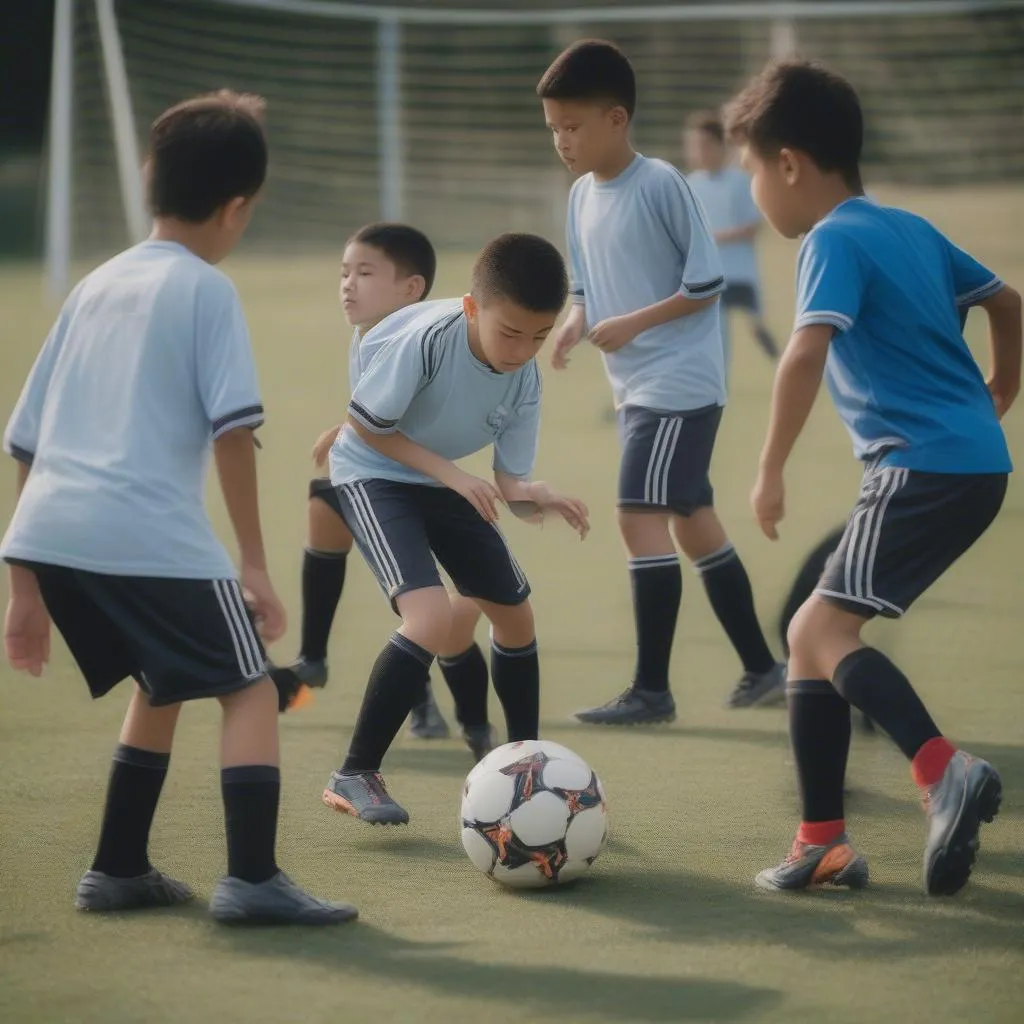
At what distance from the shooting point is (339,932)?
322cm

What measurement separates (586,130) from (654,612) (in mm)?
1407

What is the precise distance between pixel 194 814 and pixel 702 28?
19.0 m

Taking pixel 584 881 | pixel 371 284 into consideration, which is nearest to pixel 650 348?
pixel 371 284

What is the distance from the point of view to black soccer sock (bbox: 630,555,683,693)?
5.08 meters

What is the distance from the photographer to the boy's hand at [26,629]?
321 cm

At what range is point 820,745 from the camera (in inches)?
139

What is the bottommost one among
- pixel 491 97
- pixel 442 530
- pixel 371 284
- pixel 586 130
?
pixel 442 530

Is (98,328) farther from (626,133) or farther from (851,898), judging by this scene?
(626,133)

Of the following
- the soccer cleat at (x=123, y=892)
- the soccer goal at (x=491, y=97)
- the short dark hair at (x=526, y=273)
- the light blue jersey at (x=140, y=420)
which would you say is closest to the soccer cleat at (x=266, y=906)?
the soccer cleat at (x=123, y=892)

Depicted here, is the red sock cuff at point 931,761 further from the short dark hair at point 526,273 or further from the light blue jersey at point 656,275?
the light blue jersey at point 656,275

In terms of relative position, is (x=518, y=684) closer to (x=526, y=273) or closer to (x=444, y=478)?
(x=444, y=478)

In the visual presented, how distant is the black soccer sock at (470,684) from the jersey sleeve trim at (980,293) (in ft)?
5.14

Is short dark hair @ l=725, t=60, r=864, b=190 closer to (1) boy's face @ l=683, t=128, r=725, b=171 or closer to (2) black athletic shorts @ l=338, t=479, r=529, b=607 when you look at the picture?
(2) black athletic shorts @ l=338, t=479, r=529, b=607

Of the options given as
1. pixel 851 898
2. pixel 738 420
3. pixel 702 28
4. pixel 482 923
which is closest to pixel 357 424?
pixel 482 923
